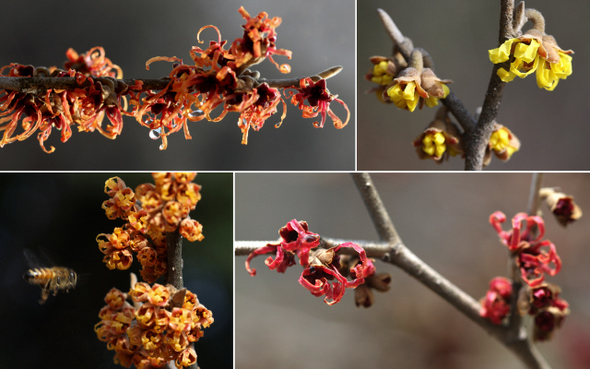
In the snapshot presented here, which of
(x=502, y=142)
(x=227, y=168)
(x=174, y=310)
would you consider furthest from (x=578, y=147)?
(x=174, y=310)

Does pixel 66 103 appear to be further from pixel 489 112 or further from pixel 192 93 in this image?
pixel 489 112

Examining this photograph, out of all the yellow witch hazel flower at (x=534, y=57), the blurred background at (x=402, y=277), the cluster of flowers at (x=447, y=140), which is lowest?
the blurred background at (x=402, y=277)

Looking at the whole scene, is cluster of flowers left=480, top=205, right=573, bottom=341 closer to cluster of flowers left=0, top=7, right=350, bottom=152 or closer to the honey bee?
cluster of flowers left=0, top=7, right=350, bottom=152

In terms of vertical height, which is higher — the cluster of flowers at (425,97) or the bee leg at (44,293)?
the cluster of flowers at (425,97)

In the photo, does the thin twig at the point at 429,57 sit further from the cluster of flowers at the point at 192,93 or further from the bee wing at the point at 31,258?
the bee wing at the point at 31,258

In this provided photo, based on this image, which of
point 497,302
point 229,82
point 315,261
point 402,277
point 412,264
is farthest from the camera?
point 402,277

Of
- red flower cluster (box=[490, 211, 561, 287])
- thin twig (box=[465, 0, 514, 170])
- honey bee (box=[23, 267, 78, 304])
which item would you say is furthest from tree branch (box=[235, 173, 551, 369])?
honey bee (box=[23, 267, 78, 304])

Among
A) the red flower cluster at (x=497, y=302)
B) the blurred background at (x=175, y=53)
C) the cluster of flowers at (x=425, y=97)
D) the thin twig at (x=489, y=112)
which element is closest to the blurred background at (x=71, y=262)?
the blurred background at (x=175, y=53)

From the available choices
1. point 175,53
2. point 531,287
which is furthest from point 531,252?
point 175,53
